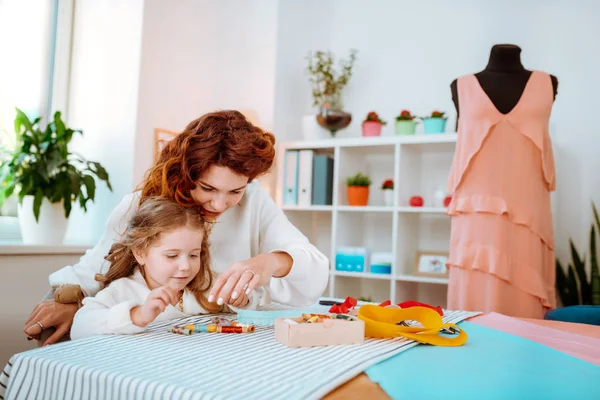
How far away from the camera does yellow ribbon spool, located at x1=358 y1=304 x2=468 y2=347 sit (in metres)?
1.04

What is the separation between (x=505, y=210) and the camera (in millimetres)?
1998

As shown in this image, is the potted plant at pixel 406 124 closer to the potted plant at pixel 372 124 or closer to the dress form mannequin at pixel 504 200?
the potted plant at pixel 372 124

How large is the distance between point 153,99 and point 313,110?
1278 millimetres

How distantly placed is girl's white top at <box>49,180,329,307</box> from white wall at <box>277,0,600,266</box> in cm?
189

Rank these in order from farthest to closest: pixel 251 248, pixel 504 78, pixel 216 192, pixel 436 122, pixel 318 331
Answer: pixel 436 122, pixel 504 78, pixel 251 248, pixel 216 192, pixel 318 331

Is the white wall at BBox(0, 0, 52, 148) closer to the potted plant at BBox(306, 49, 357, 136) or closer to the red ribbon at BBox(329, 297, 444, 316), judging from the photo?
the potted plant at BBox(306, 49, 357, 136)

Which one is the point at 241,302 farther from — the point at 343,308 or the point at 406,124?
the point at 406,124

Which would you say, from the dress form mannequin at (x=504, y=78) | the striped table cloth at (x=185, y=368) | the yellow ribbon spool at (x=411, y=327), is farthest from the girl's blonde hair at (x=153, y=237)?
the dress form mannequin at (x=504, y=78)

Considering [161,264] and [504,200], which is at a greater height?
[504,200]

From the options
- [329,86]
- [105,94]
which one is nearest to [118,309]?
[105,94]

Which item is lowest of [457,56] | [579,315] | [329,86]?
[579,315]

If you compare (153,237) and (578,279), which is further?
(578,279)

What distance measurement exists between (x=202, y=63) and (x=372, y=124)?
101 cm

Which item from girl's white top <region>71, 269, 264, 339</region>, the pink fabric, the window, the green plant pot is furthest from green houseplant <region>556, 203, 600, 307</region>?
the window
